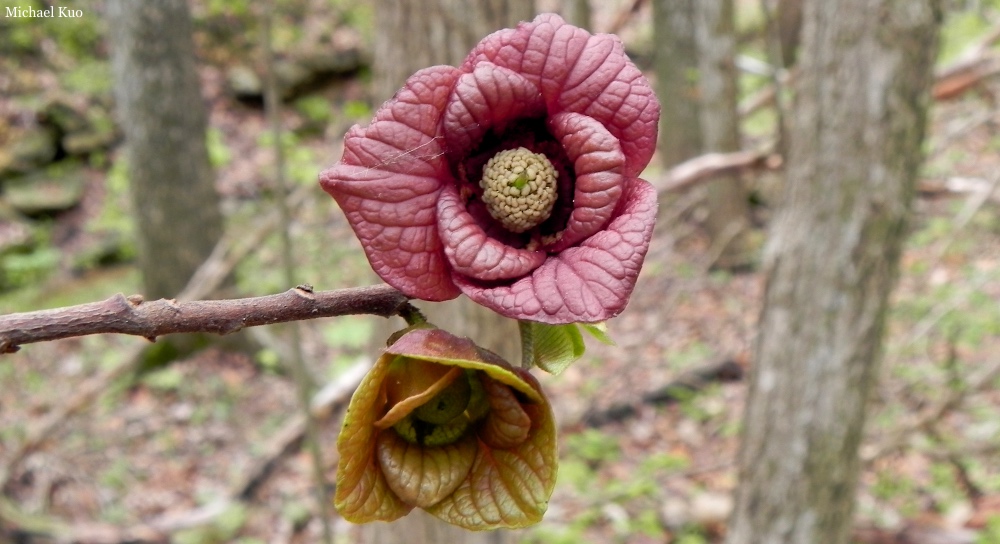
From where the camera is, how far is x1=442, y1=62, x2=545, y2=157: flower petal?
0.91 m

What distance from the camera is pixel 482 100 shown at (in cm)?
91

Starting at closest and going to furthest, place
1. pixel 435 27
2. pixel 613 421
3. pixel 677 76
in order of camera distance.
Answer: pixel 435 27, pixel 613 421, pixel 677 76

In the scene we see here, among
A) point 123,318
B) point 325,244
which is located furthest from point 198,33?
point 123,318

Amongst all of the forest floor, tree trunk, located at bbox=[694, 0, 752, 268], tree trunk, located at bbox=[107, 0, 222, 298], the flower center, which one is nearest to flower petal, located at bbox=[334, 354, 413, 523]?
the flower center

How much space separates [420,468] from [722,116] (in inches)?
253

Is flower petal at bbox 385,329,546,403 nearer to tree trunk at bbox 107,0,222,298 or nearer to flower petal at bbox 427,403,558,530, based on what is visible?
flower petal at bbox 427,403,558,530

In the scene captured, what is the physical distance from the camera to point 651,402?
211 inches

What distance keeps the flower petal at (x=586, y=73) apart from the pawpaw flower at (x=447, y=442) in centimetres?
31

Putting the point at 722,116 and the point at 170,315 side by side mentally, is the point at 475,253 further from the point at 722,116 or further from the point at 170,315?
the point at 722,116

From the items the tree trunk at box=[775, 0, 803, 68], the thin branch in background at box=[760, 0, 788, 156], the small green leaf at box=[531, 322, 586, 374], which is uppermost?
the tree trunk at box=[775, 0, 803, 68]

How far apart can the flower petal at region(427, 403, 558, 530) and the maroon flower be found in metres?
0.18

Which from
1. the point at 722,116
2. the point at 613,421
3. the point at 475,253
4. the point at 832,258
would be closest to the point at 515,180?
the point at 475,253

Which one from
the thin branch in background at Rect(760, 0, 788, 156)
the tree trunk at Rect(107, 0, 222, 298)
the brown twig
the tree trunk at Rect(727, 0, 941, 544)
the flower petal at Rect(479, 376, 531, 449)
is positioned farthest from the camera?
the tree trunk at Rect(107, 0, 222, 298)

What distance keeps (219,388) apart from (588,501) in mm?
3071
